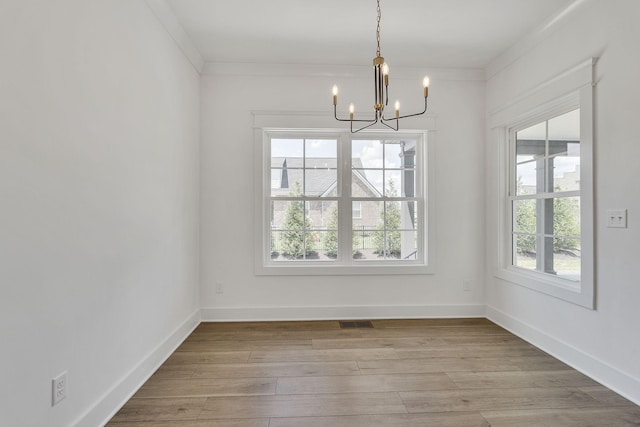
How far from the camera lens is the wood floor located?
69.7 inches

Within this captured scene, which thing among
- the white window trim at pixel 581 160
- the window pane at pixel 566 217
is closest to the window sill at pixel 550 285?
the white window trim at pixel 581 160

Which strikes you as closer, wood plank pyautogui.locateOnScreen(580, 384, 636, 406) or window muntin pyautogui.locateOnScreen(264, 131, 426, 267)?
wood plank pyautogui.locateOnScreen(580, 384, 636, 406)

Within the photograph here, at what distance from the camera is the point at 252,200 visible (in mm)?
3305

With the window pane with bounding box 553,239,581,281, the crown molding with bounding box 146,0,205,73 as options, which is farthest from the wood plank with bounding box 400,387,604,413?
the crown molding with bounding box 146,0,205,73

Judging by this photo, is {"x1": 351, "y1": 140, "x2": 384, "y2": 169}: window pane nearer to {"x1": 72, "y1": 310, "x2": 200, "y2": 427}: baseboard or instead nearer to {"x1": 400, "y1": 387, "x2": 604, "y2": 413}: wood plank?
{"x1": 400, "y1": 387, "x2": 604, "y2": 413}: wood plank

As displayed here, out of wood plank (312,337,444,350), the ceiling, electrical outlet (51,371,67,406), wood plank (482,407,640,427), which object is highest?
the ceiling

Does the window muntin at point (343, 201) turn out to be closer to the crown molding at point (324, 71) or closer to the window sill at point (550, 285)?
the crown molding at point (324, 71)

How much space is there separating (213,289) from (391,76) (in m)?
2.89

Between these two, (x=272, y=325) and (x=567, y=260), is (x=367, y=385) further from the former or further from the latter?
(x=567, y=260)

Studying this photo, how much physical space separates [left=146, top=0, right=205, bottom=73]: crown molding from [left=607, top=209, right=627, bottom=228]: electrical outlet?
3388 millimetres

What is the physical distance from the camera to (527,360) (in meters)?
2.45

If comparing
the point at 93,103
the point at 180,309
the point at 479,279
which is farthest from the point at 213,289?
the point at 479,279

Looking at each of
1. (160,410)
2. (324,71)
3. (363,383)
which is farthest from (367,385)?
(324,71)

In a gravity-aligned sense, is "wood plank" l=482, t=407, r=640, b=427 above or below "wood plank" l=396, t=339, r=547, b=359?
below
